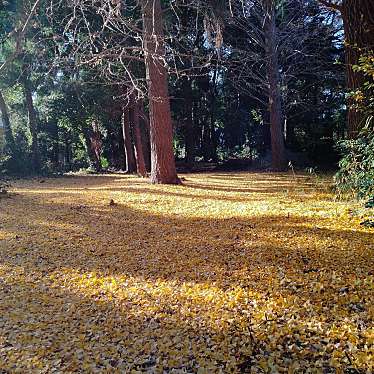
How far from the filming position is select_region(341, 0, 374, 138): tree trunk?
3932mm

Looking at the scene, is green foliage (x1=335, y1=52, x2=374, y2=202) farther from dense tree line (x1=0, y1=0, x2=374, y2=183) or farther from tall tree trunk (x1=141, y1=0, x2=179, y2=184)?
tall tree trunk (x1=141, y1=0, x2=179, y2=184)

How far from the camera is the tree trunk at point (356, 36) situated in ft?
12.9

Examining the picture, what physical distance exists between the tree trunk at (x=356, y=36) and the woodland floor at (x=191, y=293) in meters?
1.07

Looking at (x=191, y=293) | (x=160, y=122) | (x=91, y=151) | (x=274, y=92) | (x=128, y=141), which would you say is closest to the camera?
(x=191, y=293)

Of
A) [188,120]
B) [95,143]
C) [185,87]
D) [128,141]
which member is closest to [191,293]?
[128,141]

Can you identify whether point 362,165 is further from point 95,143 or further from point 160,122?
point 95,143

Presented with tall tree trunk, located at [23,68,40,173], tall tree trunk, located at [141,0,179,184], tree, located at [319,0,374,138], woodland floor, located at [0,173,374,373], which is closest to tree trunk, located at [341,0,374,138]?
tree, located at [319,0,374,138]

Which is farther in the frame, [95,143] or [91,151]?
[91,151]

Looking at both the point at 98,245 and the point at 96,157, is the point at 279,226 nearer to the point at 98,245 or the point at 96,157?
the point at 98,245

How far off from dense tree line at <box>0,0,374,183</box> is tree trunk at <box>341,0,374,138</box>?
0.02m

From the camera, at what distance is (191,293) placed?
2.46 metres

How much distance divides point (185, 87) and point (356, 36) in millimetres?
10693

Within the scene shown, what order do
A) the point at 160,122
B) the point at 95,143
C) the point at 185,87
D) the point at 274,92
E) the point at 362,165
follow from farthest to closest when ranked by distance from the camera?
the point at 95,143 → the point at 185,87 → the point at 274,92 → the point at 160,122 → the point at 362,165

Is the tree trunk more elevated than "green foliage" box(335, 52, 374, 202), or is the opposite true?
the tree trunk
